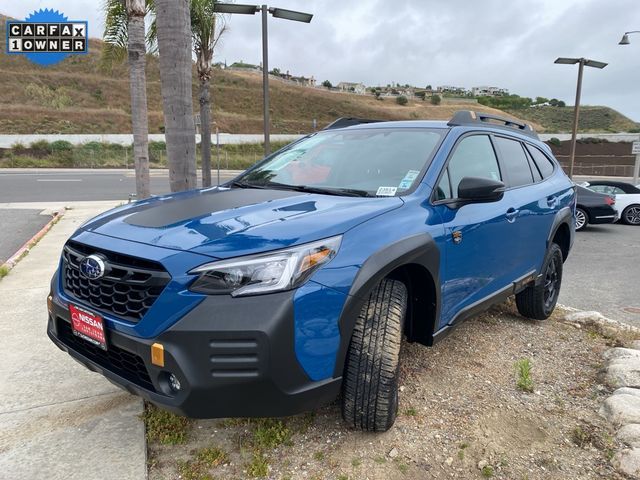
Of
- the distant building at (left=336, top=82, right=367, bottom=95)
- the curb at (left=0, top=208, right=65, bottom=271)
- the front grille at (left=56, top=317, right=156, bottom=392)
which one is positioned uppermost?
the distant building at (left=336, top=82, right=367, bottom=95)

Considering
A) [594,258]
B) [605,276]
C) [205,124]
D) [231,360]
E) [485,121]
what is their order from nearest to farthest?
1. [231,360]
2. [485,121]
3. [605,276]
4. [594,258]
5. [205,124]

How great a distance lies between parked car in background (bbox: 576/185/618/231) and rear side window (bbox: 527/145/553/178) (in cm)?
861

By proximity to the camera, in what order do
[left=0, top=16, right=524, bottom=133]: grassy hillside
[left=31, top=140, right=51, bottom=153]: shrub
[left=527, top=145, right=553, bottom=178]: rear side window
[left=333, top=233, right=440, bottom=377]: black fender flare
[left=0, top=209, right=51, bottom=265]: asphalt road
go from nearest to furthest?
[left=333, top=233, right=440, bottom=377]: black fender flare
[left=527, top=145, right=553, bottom=178]: rear side window
[left=0, top=209, right=51, bottom=265]: asphalt road
[left=31, top=140, right=51, bottom=153]: shrub
[left=0, top=16, right=524, bottom=133]: grassy hillside

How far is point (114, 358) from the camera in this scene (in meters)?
2.31

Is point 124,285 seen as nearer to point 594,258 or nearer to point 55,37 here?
point 594,258

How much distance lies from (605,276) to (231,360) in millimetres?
7140

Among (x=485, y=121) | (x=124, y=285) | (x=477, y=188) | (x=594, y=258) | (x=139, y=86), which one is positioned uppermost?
(x=139, y=86)

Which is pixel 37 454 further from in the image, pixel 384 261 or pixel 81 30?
pixel 81 30

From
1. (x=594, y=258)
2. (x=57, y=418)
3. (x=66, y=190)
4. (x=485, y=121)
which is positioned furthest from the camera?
(x=66, y=190)

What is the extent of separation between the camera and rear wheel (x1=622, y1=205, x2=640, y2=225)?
532 inches

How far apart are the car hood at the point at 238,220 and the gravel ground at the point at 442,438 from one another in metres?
1.12

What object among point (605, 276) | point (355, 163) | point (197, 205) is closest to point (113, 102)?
point (605, 276)

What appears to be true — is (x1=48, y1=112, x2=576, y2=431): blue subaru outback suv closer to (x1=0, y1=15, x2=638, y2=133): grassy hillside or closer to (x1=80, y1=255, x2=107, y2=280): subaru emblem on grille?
(x1=80, y1=255, x2=107, y2=280): subaru emblem on grille

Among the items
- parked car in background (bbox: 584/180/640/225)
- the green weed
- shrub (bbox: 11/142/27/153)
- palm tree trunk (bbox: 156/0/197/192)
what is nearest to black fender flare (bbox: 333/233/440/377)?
the green weed
